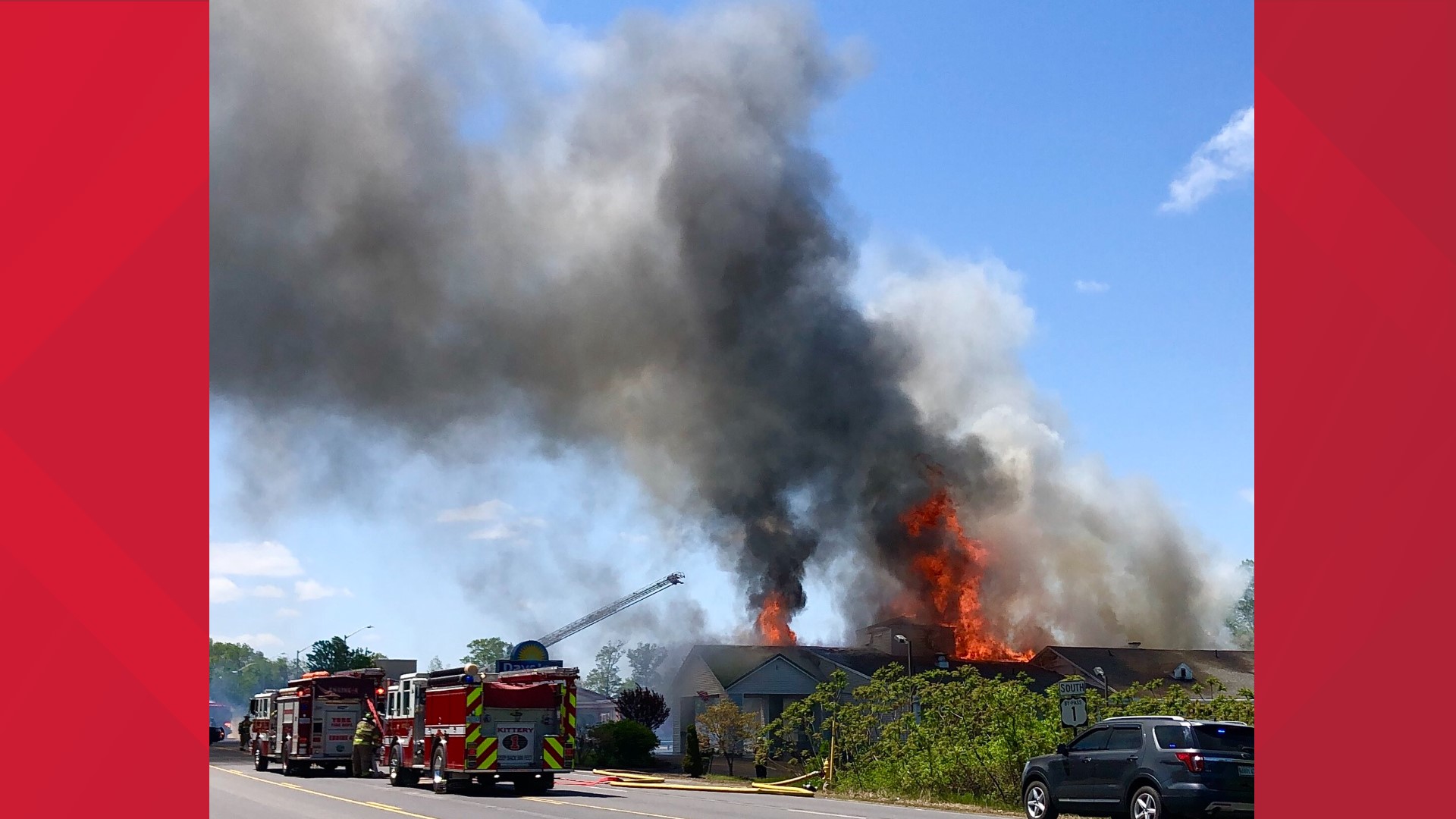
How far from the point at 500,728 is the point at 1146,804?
14758 millimetres

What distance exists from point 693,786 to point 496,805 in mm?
10396

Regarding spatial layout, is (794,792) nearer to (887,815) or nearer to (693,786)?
(693,786)

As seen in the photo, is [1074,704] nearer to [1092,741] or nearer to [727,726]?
[1092,741]

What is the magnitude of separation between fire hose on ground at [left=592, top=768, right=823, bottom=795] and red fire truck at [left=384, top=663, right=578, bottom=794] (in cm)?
440

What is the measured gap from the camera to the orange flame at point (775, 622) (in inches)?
2586

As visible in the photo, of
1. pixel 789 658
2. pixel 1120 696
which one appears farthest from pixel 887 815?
pixel 789 658

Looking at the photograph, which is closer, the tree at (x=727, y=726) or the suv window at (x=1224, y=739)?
the suv window at (x=1224, y=739)

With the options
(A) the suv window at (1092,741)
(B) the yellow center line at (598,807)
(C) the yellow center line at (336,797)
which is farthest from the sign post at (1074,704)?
(C) the yellow center line at (336,797)

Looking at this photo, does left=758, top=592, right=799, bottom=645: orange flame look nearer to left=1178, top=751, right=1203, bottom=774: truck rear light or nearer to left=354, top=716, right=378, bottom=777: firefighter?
left=354, top=716, right=378, bottom=777: firefighter

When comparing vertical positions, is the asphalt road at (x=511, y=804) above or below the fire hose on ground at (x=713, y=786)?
above

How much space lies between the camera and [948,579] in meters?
68.6

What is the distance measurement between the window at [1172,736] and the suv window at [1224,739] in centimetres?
12

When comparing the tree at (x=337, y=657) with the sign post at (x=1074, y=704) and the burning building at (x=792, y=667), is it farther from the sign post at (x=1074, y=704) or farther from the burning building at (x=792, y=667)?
the sign post at (x=1074, y=704)

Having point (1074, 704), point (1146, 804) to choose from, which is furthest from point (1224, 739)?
point (1074, 704)
